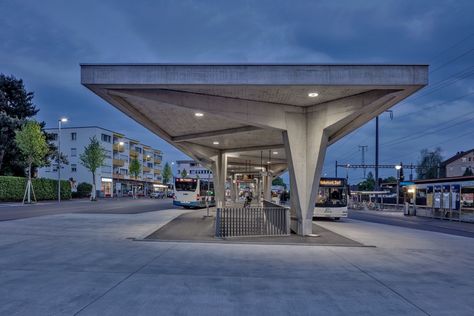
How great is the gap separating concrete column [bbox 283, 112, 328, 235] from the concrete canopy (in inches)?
1.5

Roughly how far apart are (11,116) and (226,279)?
1977 inches

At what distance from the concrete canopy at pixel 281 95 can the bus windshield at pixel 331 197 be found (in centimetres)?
836

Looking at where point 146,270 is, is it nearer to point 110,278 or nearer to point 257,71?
point 110,278

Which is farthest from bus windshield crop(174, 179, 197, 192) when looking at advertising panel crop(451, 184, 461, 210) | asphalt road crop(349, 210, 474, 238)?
advertising panel crop(451, 184, 461, 210)

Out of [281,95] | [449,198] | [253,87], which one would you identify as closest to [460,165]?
[449,198]

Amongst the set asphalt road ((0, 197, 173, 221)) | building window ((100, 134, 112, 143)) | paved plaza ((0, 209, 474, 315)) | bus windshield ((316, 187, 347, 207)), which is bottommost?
asphalt road ((0, 197, 173, 221))

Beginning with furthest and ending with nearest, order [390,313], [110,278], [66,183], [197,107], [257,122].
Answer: [66,183]
[257,122]
[197,107]
[110,278]
[390,313]

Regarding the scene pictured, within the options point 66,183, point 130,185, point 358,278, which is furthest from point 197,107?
point 130,185

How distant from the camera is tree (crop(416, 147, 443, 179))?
296 ft

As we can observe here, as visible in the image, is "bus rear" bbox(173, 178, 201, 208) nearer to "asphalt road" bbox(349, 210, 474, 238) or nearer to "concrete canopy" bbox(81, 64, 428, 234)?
"asphalt road" bbox(349, 210, 474, 238)

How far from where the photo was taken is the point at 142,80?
37.5 feet

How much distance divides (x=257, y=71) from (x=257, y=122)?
9.36ft

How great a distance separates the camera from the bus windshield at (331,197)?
2464 centimetres

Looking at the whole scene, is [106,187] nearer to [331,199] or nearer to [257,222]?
[331,199]
